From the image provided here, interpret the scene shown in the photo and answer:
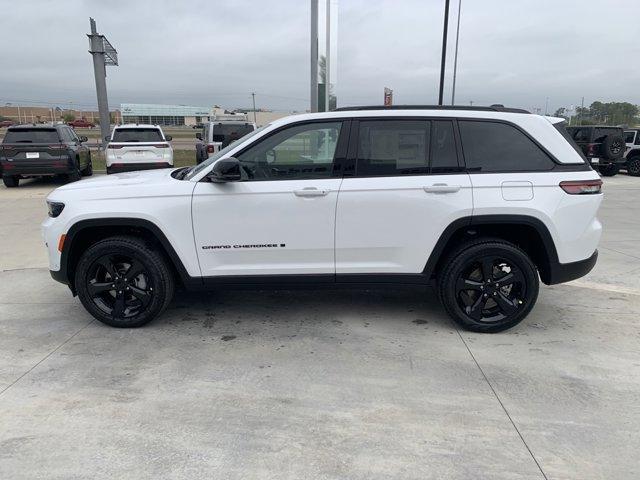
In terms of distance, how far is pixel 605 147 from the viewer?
17.9m

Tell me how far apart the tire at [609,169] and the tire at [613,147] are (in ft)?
1.41

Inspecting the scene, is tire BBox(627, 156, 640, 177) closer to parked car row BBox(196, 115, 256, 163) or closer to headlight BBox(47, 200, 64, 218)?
parked car row BBox(196, 115, 256, 163)

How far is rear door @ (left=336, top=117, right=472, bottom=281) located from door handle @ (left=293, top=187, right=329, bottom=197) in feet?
0.45

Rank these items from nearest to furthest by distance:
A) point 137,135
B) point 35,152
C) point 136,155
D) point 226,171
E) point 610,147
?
point 226,171 → point 35,152 → point 136,155 → point 137,135 → point 610,147

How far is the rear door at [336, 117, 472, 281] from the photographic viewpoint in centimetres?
404

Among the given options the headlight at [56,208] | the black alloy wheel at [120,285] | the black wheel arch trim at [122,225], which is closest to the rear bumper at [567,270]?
the black wheel arch trim at [122,225]

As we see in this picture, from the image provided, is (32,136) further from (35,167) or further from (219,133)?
(219,133)

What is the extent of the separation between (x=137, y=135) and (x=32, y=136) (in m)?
2.52

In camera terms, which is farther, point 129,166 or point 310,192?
point 129,166

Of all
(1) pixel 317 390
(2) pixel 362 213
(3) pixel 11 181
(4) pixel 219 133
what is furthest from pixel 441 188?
(3) pixel 11 181

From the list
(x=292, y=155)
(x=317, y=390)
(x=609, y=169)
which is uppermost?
(x=292, y=155)

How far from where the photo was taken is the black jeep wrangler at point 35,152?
12.5 meters

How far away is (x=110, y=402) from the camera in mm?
3229

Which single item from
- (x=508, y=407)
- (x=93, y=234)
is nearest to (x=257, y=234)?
(x=93, y=234)
